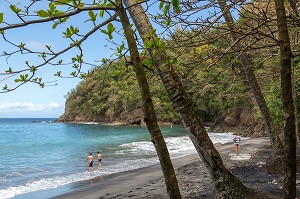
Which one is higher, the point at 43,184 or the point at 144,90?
the point at 144,90

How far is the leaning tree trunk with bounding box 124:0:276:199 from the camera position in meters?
4.11

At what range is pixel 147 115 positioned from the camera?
7.25 ft

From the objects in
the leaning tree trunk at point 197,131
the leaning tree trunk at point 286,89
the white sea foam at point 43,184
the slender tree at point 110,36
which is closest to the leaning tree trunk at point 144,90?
the slender tree at point 110,36

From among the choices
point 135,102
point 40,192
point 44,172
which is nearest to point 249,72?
point 40,192

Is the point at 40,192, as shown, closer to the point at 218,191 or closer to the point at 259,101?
the point at 259,101

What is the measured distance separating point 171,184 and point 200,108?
180 ft

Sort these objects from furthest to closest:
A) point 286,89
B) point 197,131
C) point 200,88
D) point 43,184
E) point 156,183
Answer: point 43,184 → point 156,183 → point 200,88 → point 197,131 → point 286,89

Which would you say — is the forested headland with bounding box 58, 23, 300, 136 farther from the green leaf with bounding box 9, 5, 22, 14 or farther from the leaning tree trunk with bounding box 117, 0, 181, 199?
the green leaf with bounding box 9, 5, 22, 14

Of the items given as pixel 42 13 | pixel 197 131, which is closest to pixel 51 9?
pixel 42 13

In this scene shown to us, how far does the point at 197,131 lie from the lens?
4.75 m

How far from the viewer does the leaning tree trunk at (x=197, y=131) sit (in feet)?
13.5

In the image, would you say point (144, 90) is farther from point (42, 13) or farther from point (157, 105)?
point (157, 105)

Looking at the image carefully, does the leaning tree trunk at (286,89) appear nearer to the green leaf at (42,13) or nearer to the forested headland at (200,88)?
the forested headland at (200,88)

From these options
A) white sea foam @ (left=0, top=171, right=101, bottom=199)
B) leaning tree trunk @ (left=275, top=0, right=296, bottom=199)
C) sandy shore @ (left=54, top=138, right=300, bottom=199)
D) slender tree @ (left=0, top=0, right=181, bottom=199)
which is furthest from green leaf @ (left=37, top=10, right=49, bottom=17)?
white sea foam @ (left=0, top=171, right=101, bottom=199)
